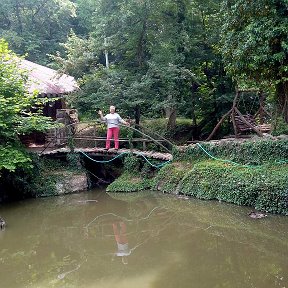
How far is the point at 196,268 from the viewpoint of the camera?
22.0 ft

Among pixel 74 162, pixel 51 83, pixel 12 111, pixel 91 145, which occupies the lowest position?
pixel 74 162

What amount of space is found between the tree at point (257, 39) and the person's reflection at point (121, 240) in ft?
16.8

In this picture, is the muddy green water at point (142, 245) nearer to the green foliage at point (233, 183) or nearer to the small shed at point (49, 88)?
the green foliage at point (233, 183)

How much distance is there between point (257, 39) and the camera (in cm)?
945

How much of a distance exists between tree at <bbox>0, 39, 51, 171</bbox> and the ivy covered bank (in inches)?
128

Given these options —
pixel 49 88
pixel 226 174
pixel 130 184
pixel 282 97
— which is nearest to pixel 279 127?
pixel 282 97

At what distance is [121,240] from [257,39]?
566 centimetres

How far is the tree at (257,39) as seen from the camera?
932 cm

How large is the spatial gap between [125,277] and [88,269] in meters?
0.87

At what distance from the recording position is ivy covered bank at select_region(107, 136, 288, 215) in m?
9.83

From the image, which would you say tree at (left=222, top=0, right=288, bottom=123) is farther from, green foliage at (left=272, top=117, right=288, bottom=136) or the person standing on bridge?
the person standing on bridge

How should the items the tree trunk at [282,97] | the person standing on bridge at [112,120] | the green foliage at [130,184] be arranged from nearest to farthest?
the tree trunk at [282,97] → the green foliage at [130,184] → the person standing on bridge at [112,120]

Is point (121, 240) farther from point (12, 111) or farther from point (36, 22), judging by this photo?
point (36, 22)

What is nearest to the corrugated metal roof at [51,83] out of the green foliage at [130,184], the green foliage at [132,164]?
the green foliage at [132,164]
